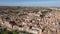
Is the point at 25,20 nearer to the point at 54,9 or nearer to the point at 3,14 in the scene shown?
the point at 3,14

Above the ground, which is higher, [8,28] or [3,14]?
[3,14]

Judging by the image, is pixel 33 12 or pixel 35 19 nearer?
pixel 35 19

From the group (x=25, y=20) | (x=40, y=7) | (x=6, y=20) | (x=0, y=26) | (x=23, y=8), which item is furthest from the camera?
(x=40, y=7)

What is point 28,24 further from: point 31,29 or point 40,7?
point 40,7

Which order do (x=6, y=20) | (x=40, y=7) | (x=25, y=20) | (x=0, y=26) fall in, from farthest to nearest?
(x=40, y=7)
(x=25, y=20)
(x=6, y=20)
(x=0, y=26)

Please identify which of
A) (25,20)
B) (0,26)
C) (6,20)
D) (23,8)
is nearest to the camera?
(0,26)

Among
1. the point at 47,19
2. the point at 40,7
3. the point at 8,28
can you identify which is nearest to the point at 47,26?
the point at 47,19

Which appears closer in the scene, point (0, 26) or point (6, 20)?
point (0, 26)

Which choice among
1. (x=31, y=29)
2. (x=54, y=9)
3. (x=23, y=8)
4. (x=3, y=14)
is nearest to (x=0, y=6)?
(x=3, y=14)

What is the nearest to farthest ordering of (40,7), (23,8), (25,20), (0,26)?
(0,26), (25,20), (23,8), (40,7)
